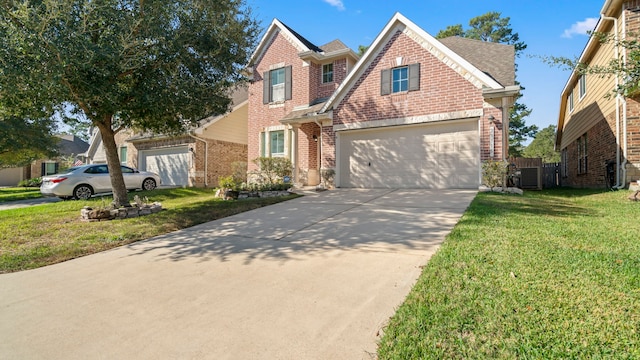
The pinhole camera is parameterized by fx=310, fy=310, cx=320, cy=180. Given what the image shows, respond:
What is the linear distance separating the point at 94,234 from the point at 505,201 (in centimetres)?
933

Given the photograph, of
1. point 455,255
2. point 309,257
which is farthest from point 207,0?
point 455,255

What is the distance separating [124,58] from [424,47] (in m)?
9.34

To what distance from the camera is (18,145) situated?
17.8 metres

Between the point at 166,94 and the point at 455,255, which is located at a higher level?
the point at 166,94

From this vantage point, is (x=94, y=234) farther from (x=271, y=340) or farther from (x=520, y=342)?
(x=520, y=342)

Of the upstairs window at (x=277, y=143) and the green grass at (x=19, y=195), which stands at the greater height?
the upstairs window at (x=277, y=143)

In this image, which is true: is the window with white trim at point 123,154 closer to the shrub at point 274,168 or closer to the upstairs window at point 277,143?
the upstairs window at point 277,143

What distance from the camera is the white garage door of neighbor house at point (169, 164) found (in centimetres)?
1778

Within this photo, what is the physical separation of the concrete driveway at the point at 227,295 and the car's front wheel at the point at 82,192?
31.2ft

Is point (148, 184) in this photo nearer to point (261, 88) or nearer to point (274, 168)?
point (274, 168)

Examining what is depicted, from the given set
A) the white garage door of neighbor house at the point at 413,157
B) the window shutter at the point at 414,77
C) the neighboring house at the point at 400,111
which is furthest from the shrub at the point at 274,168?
the window shutter at the point at 414,77

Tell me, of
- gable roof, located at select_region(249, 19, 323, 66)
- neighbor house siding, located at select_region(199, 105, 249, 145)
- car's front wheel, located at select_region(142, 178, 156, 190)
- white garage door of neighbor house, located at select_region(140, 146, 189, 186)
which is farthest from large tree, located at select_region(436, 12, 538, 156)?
car's front wheel, located at select_region(142, 178, 156, 190)

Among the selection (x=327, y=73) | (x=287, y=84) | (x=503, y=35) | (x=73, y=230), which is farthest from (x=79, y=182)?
(x=503, y=35)

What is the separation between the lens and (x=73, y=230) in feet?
22.3
